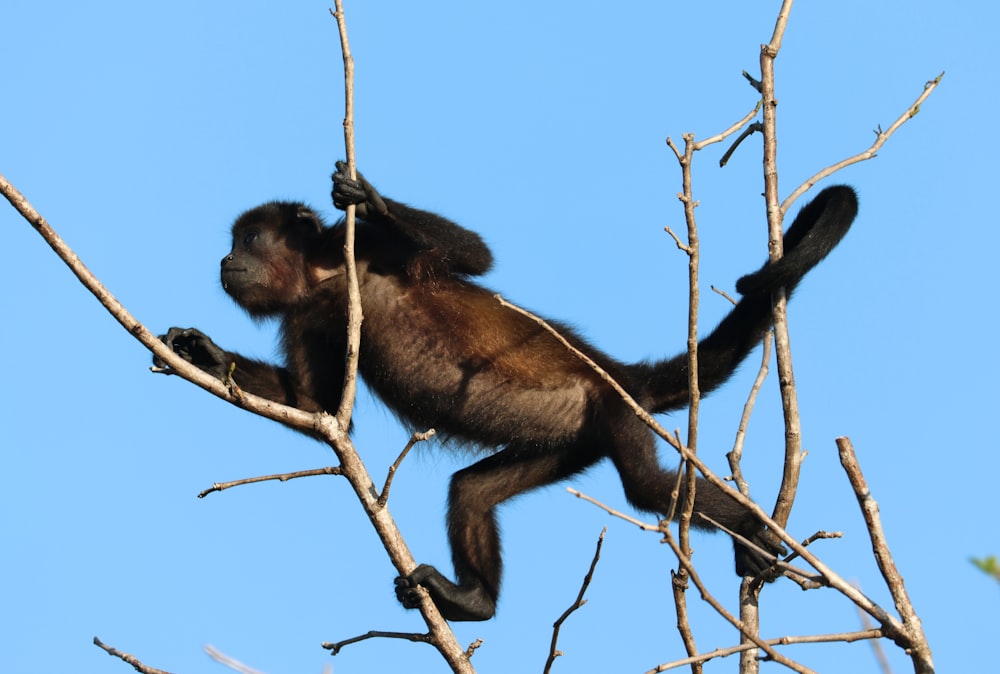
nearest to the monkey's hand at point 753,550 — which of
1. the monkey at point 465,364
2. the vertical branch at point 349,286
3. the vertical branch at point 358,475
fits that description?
the monkey at point 465,364

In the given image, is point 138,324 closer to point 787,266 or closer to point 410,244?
point 410,244

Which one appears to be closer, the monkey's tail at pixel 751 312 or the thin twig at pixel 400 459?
the thin twig at pixel 400 459

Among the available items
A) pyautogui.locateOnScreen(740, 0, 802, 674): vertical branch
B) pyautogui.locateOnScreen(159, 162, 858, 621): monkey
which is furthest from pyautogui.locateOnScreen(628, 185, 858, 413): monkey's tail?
pyautogui.locateOnScreen(740, 0, 802, 674): vertical branch

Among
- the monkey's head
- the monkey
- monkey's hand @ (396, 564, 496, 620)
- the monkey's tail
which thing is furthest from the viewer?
the monkey's head

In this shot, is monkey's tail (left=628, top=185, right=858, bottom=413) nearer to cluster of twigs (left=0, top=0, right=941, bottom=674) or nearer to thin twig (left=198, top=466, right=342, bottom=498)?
cluster of twigs (left=0, top=0, right=941, bottom=674)

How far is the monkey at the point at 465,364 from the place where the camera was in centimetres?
725

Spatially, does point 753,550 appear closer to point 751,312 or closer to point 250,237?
point 751,312

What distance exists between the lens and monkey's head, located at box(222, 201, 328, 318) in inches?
325

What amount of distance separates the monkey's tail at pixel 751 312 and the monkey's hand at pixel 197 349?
2670mm

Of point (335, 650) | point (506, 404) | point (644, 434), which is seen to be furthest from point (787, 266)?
point (335, 650)

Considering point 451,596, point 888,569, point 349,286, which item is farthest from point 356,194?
point 888,569

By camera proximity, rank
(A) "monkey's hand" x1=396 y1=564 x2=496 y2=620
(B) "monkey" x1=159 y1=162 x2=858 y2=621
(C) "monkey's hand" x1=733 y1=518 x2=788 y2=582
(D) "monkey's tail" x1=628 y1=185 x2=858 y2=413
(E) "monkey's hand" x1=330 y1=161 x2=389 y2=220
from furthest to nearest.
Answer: (B) "monkey" x1=159 y1=162 x2=858 y2=621
(E) "monkey's hand" x1=330 y1=161 x2=389 y2=220
(D) "monkey's tail" x1=628 y1=185 x2=858 y2=413
(A) "monkey's hand" x1=396 y1=564 x2=496 y2=620
(C) "monkey's hand" x1=733 y1=518 x2=788 y2=582

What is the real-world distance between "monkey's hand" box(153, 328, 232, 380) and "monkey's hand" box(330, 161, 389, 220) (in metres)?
1.21

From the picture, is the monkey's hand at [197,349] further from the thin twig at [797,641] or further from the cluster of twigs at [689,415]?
the thin twig at [797,641]
